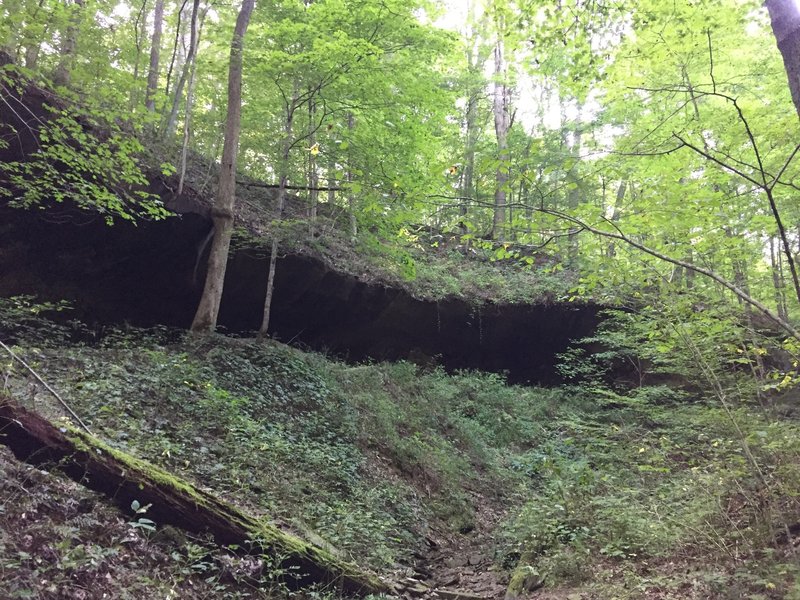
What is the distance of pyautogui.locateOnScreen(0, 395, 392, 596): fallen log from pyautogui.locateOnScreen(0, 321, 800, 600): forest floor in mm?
137

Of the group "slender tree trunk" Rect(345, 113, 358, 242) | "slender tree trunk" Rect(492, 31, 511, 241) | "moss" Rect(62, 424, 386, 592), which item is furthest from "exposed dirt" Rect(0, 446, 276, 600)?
"slender tree trunk" Rect(492, 31, 511, 241)

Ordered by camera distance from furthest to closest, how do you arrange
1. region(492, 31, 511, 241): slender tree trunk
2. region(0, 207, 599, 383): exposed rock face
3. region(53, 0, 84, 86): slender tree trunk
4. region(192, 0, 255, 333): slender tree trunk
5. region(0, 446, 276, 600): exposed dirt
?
→ 1. region(492, 31, 511, 241): slender tree trunk
2. region(0, 207, 599, 383): exposed rock face
3. region(192, 0, 255, 333): slender tree trunk
4. region(53, 0, 84, 86): slender tree trunk
5. region(0, 446, 276, 600): exposed dirt

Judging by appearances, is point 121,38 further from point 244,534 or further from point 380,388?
point 244,534

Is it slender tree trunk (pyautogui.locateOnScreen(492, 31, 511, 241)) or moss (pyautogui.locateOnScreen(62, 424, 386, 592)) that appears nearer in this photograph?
moss (pyautogui.locateOnScreen(62, 424, 386, 592))

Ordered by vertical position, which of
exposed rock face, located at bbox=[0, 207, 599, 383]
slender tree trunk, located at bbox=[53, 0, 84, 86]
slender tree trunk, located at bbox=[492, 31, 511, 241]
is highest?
slender tree trunk, located at bbox=[492, 31, 511, 241]

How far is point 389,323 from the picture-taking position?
45.6 ft

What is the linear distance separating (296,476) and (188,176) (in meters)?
8.27

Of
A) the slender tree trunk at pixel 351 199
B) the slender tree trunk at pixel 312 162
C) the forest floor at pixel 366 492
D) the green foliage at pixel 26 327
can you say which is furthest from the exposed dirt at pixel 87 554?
the slender tree trunk at pixel 312 162

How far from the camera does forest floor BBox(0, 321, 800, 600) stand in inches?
144

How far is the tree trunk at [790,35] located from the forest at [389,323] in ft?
0.11

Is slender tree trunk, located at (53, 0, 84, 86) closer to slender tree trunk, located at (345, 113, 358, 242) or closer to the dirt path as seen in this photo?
slender tree trunk, located at (345, 113, 358, 242)

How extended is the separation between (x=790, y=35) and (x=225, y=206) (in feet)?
29.5

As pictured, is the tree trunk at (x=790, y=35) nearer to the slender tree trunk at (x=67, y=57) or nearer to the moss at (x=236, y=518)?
the moss at (x=236, y=518)

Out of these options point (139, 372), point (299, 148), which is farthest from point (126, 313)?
point (299, 148)
